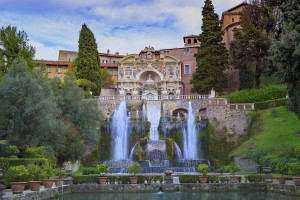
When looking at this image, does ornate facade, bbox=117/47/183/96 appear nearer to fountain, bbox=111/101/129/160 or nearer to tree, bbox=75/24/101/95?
tree, bbox=75/24/101/95

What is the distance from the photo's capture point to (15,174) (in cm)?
1906

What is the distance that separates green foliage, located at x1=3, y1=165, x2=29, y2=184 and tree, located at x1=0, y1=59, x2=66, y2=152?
6.07 m

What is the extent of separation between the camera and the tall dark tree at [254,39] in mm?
42500

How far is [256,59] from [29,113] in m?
27.4

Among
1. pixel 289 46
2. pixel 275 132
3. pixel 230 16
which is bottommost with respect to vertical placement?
pixel 275 132

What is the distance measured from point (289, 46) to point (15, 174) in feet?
48.1

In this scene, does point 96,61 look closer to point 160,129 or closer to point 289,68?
point 160,129

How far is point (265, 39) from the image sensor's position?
4234cm

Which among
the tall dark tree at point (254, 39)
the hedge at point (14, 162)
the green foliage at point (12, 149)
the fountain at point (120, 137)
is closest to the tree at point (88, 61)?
the fountain at point (120, 137)

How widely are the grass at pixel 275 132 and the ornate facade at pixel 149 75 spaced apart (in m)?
22.6

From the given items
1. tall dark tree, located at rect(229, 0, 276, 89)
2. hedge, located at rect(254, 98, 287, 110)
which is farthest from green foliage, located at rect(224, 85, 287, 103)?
tall dark tree, located at rect(229, 0, 276, 89)

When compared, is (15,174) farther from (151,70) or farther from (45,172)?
(151,70)

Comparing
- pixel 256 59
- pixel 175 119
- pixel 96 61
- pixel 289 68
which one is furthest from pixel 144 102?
pixel 289 68

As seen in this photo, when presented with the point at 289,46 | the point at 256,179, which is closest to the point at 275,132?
the point at 256,179
